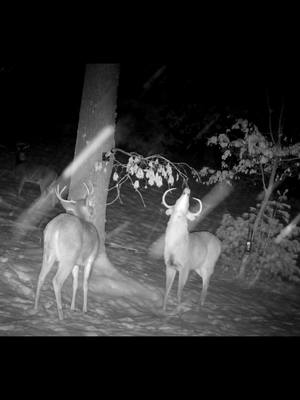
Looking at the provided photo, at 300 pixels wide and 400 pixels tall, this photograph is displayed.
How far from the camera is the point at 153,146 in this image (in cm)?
2302

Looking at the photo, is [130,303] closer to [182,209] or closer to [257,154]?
[182,209]

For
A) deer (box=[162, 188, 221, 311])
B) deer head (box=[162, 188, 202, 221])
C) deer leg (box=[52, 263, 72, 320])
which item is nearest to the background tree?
deer (box=[162, 188, 221, 311])

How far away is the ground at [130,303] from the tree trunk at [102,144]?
0.60 ft

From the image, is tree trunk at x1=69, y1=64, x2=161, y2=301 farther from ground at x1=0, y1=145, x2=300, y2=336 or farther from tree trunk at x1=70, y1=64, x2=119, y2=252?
ground at x1=0, y1=145, x2=300, y2=336

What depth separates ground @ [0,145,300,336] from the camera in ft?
17.1

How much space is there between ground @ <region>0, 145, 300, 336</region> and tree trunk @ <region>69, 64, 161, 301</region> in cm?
18

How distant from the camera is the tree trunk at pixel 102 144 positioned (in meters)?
6.92

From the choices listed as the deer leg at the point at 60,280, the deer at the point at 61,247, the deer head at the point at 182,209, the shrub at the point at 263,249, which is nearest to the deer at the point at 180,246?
the deer head at the point at 182,209

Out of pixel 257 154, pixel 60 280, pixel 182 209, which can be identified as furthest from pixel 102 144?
pixel 257 154

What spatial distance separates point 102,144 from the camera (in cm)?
706

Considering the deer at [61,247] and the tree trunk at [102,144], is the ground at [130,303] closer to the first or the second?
the tree trunk at [102,144]

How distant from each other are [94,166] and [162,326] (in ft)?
9.31

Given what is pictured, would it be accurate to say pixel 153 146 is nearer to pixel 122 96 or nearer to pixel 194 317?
pixel 122 96
